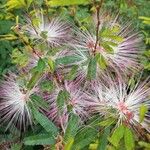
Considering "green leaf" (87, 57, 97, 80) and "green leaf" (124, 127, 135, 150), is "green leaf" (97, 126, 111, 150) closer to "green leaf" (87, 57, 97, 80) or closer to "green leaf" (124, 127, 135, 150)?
"green leaf" (124, 127, 135, 150)

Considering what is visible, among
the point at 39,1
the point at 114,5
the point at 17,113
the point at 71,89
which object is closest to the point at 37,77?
the point at 71,89

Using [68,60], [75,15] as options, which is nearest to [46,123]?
[68,60]

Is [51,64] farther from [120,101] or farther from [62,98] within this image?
[120,101]

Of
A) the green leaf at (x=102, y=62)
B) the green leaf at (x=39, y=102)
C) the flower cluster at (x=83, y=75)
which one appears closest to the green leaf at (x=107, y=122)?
→ the flower cluster at (x=83, y=75)

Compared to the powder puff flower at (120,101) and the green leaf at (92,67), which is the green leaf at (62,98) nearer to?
the powder puff flower at (120,101)

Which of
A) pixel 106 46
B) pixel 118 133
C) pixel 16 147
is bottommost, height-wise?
pixel 16 147

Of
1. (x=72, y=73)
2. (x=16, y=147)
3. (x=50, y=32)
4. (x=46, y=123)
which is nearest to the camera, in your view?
(x=72, y=73)
